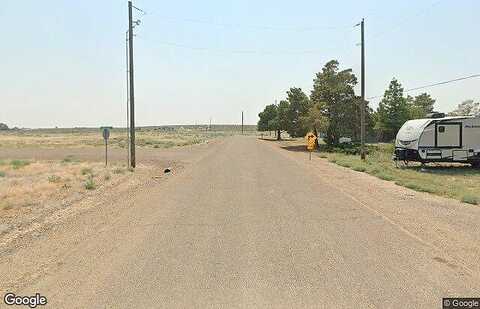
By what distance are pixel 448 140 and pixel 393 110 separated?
4230 cm

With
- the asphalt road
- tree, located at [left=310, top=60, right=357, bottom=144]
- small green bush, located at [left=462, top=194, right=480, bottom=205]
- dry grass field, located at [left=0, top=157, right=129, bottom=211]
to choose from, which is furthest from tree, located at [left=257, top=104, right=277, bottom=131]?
the asphalt road

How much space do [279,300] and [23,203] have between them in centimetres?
1120

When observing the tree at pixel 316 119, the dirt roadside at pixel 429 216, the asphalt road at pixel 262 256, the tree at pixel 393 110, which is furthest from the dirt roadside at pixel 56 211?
the tree at pixel 393 110

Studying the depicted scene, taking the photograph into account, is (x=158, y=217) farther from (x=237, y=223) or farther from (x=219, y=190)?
(x=219, y=190)

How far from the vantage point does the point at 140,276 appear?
6.42m

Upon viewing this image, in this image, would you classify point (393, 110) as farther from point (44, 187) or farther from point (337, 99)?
point (44, 187)

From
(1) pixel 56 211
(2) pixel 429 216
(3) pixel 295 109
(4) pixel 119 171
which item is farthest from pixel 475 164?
(3) pixel 295 109

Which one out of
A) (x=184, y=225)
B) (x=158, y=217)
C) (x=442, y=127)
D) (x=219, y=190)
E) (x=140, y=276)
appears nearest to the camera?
(x=140, y=276)

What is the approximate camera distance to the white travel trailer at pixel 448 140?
2731 cm

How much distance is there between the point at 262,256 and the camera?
7441 millimetres

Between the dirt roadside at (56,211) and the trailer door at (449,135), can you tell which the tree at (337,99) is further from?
the dirt roadside at (56,211)

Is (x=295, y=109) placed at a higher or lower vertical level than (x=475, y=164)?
higher

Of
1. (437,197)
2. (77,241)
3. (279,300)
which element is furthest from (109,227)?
(437,197)

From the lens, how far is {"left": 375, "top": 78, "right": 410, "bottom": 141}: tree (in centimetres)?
6769
